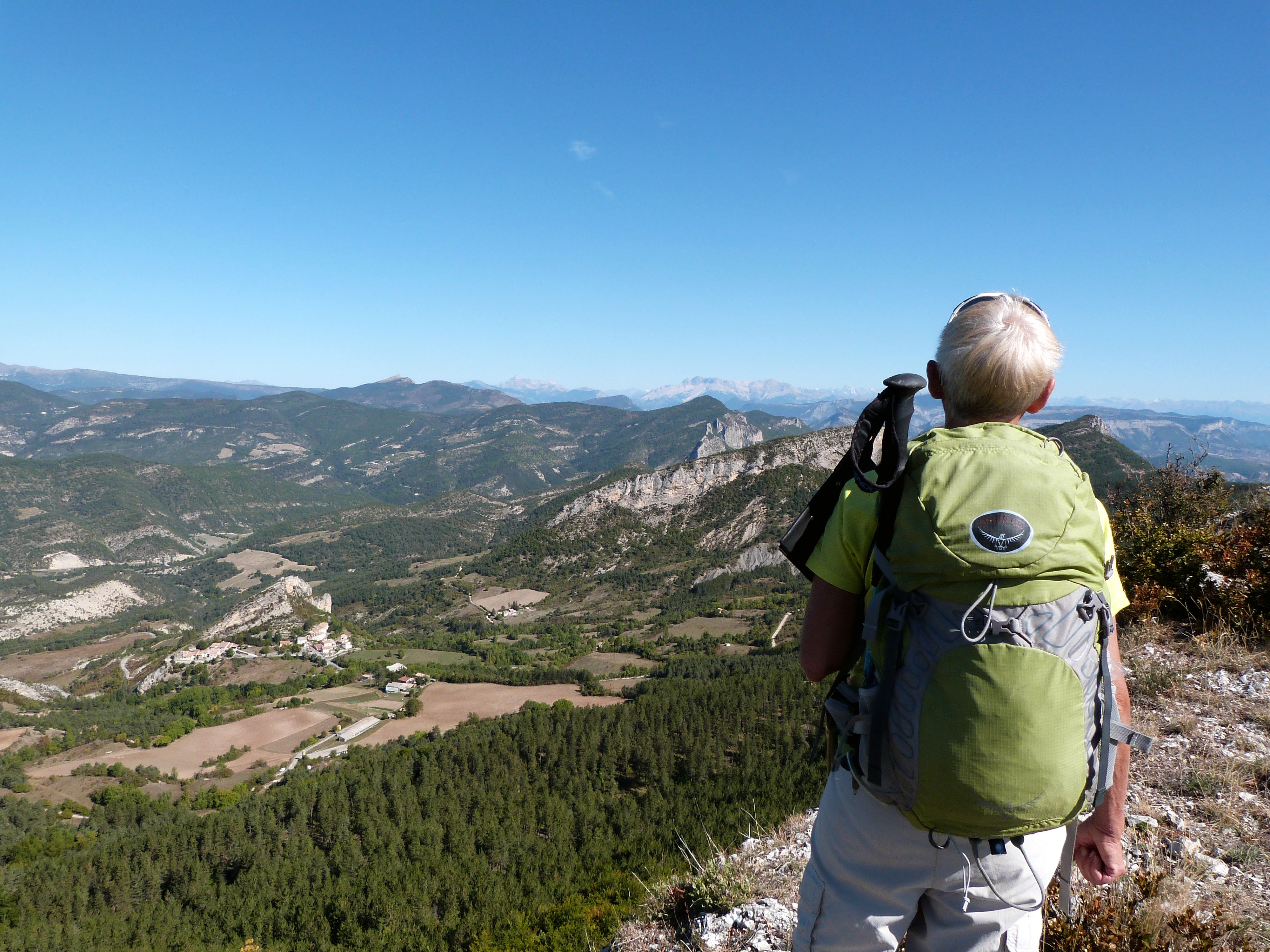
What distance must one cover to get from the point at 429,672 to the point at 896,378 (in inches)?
4565

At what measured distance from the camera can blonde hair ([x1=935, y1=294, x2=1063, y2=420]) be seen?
7.35ft

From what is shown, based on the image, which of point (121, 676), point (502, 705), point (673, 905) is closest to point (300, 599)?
point (121, 676)

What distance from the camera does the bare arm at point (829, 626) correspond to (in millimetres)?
2293

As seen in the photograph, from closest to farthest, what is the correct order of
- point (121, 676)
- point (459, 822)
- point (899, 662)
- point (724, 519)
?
point (899, 662)
point (459, 822)
point (121, 676)
point (724, 519)

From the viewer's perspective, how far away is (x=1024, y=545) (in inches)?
75.4

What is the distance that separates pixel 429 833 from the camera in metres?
45.2

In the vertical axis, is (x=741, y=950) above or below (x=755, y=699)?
above

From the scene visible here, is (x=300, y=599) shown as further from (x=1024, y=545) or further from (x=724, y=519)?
(x=1024, y=545)

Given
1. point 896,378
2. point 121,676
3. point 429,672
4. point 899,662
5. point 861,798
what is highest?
point 896,378

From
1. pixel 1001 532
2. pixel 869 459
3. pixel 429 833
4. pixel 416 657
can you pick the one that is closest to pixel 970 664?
pixel 1001 532

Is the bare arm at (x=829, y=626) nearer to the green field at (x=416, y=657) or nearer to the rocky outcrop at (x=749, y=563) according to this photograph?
the green field at (x=416, y=657)

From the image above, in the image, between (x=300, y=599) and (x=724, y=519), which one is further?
(x=724, y=519)

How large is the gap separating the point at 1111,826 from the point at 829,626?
5.55 feet

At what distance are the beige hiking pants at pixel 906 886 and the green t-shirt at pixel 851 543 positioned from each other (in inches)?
37.3
